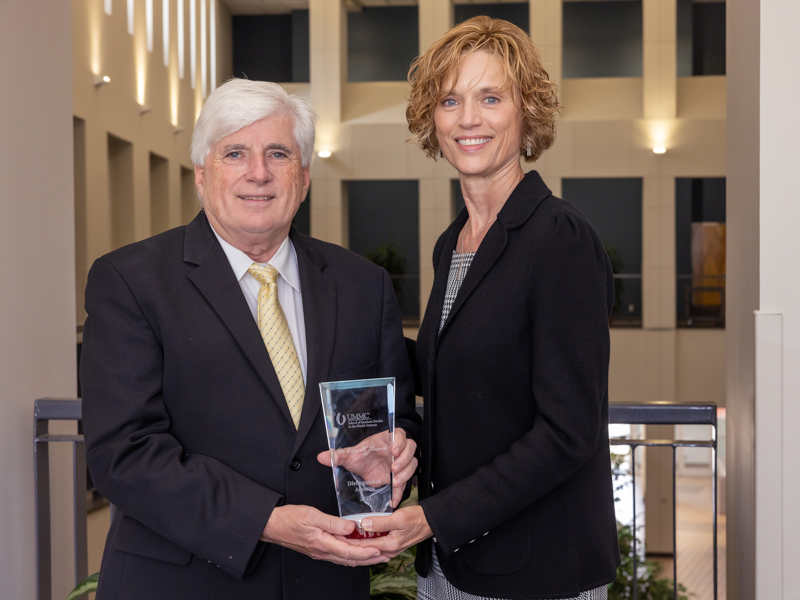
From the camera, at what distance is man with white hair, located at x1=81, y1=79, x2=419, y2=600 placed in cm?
172

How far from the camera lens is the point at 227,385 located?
184cm

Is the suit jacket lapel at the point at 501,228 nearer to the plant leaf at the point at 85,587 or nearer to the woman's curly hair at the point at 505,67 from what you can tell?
the woman's curly hair at the point at 505,67

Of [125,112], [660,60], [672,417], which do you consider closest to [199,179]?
[672,417]

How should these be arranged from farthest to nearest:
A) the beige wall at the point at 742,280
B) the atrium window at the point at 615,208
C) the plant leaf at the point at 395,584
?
the atrium window at the point at 615,208
the plant leaf at the point at 395,584
the beige wall at the point at 742,280

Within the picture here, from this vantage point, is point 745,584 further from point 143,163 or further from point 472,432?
point 143,163

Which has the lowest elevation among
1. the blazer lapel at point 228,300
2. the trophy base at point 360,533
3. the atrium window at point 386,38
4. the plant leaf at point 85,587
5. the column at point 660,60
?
the plant leaf at point 85,587

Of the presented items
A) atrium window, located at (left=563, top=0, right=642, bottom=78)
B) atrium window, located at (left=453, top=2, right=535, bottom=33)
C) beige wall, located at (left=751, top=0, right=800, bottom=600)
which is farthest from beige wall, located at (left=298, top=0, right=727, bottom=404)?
beige wall, located at (left=751, top=0, right=800, bottom=600)

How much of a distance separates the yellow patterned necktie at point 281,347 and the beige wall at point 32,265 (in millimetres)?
1600

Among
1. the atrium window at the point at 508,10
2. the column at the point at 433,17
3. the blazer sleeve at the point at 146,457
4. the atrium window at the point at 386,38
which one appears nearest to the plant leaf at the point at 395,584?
the blazer sleeve at the point at 146,457

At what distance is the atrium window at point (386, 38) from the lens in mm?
19781

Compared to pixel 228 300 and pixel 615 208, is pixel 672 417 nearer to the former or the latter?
pixel 228 300

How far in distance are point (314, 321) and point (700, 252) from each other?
61.2ft

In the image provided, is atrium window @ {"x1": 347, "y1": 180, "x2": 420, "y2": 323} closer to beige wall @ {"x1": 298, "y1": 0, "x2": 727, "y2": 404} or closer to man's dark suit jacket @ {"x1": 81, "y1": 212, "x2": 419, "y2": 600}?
beige wall @ {"x1": 298, "y1": 0, "x2": 727, "y2": 404}

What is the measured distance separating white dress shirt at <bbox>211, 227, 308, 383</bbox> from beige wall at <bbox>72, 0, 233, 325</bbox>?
8863 mm
